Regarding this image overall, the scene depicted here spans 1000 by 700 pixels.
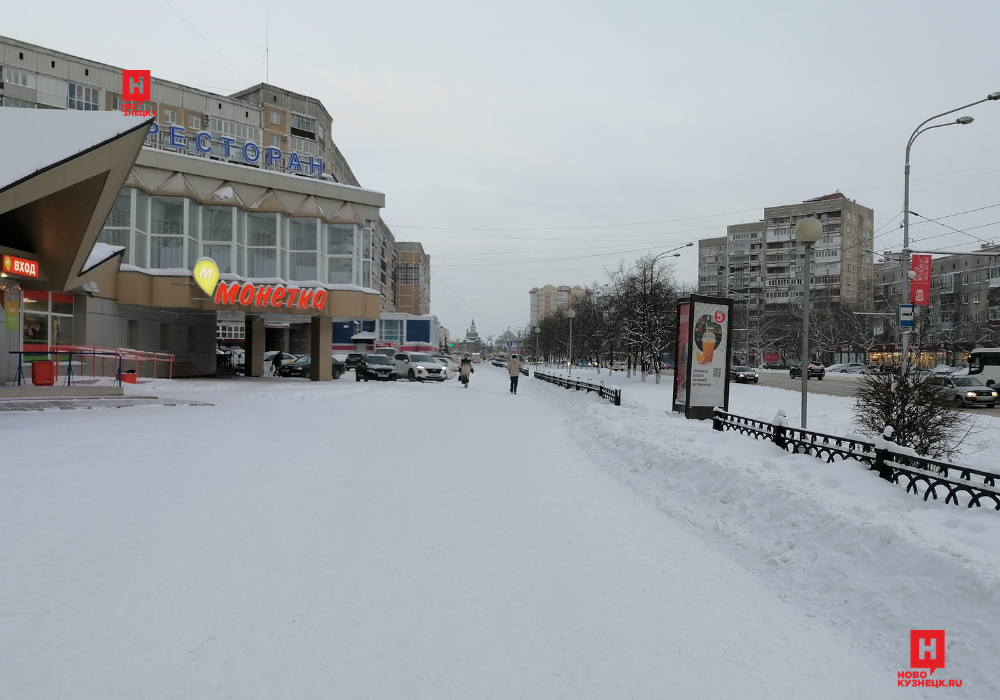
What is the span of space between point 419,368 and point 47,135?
2360 cm

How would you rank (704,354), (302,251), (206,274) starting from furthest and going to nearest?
(302,251) → (206,274) → (704,354)

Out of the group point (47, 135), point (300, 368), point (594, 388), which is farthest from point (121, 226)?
point (594, 388)

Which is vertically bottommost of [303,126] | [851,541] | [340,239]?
[851,541]

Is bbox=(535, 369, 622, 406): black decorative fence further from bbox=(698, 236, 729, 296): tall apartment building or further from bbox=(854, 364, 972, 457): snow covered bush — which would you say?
bbox=(698, 236, 729, 296): tall apartment building

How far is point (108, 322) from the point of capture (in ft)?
78.7

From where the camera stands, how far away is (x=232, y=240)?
27.2 meters

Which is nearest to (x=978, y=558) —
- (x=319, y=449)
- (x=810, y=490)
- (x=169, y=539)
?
(x=810, y=490)

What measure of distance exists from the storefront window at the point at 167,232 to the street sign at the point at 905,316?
27397 mm

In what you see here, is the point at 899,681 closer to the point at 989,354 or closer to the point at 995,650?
the point at 995,650

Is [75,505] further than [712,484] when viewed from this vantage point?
No

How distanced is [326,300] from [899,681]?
2767cm

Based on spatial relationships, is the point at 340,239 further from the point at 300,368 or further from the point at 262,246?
the point at 300,368

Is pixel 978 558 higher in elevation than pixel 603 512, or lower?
higher

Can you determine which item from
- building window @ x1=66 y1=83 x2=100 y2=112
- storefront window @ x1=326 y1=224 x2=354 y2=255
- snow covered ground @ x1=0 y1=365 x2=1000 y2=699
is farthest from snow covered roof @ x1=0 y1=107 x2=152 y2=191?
building window @ x1=66 y1=83 x2=100 y2=112
